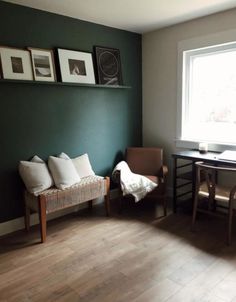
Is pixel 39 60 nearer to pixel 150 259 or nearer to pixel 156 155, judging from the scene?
pixel 156 155

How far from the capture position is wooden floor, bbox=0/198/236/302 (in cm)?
199

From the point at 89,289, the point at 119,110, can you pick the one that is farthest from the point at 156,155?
the point at 89,289

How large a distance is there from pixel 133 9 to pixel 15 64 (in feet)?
4.54

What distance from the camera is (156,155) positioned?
3.64 m

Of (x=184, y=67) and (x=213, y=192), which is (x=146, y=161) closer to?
(x=213, y=192)

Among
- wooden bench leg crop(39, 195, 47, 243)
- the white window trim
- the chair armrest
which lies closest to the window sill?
the white window trim

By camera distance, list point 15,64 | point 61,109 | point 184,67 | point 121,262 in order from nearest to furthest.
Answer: point 121,262, point 15,64, point 61,109, point 184,67

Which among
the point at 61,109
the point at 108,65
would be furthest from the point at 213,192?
the point at 108,65

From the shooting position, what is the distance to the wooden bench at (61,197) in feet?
8.76

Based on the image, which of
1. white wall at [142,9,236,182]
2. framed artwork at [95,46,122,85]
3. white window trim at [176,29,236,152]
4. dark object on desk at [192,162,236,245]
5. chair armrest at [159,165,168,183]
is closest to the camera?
dark object on desk at [192,162,236,245]

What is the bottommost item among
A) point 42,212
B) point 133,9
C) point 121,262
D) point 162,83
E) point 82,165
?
point 121,262

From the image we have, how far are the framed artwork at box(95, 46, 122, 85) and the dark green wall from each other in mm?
101

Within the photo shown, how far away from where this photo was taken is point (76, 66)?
10.6 ft

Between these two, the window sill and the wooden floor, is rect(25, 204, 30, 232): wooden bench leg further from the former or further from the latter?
the window sill
